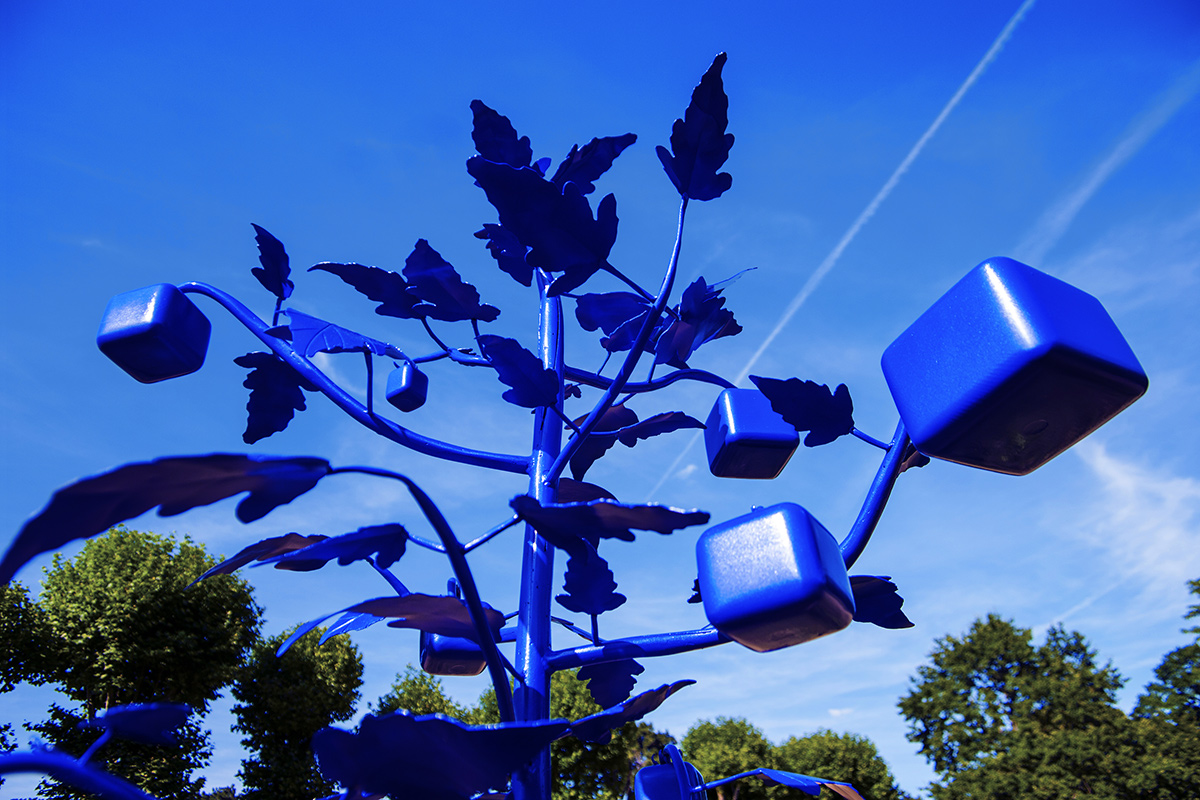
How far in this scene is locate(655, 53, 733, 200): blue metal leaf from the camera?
107 cm

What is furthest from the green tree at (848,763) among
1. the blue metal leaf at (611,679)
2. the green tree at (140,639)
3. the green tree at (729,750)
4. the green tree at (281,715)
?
the blue metal leaf at (611,679)

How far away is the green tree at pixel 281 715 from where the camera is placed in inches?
522

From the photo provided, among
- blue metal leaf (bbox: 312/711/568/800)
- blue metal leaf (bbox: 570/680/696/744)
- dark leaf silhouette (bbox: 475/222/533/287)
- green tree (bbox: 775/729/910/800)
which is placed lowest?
blue metal leaf (bbox: 312/711/568/800)

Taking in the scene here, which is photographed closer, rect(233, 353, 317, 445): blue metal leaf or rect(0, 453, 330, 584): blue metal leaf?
rect(0, 453, 330, 584): blue metal leaf

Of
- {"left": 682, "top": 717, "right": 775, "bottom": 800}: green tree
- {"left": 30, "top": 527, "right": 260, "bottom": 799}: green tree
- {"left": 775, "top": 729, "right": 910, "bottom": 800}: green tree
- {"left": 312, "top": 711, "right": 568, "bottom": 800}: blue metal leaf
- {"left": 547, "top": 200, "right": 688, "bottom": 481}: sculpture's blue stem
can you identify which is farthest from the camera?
{"left": 775, "top": 729, "right": 910, "bottom": 800}: green tree

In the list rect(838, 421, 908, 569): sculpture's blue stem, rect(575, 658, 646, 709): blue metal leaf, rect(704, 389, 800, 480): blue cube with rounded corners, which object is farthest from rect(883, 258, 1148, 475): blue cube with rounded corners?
rect(575, 658, 646, 709): blue metal leaf

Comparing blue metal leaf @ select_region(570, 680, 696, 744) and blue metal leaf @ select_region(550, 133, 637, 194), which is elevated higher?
blue metal leaf @ select_region(550, 133, 637, 194)

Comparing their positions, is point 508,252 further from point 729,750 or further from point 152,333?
point 729,750

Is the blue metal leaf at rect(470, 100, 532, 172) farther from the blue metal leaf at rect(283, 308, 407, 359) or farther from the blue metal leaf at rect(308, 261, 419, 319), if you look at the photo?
the blue metal leaf at rect(283, 308, 407, 359)

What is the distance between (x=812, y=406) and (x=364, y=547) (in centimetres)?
76

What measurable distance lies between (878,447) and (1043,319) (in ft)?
1.40

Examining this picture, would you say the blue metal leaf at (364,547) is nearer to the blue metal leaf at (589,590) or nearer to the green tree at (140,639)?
the blue metal leaf at (589,590)

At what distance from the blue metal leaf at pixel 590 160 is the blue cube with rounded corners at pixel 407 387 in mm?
505

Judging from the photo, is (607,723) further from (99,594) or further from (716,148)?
(99,594)
